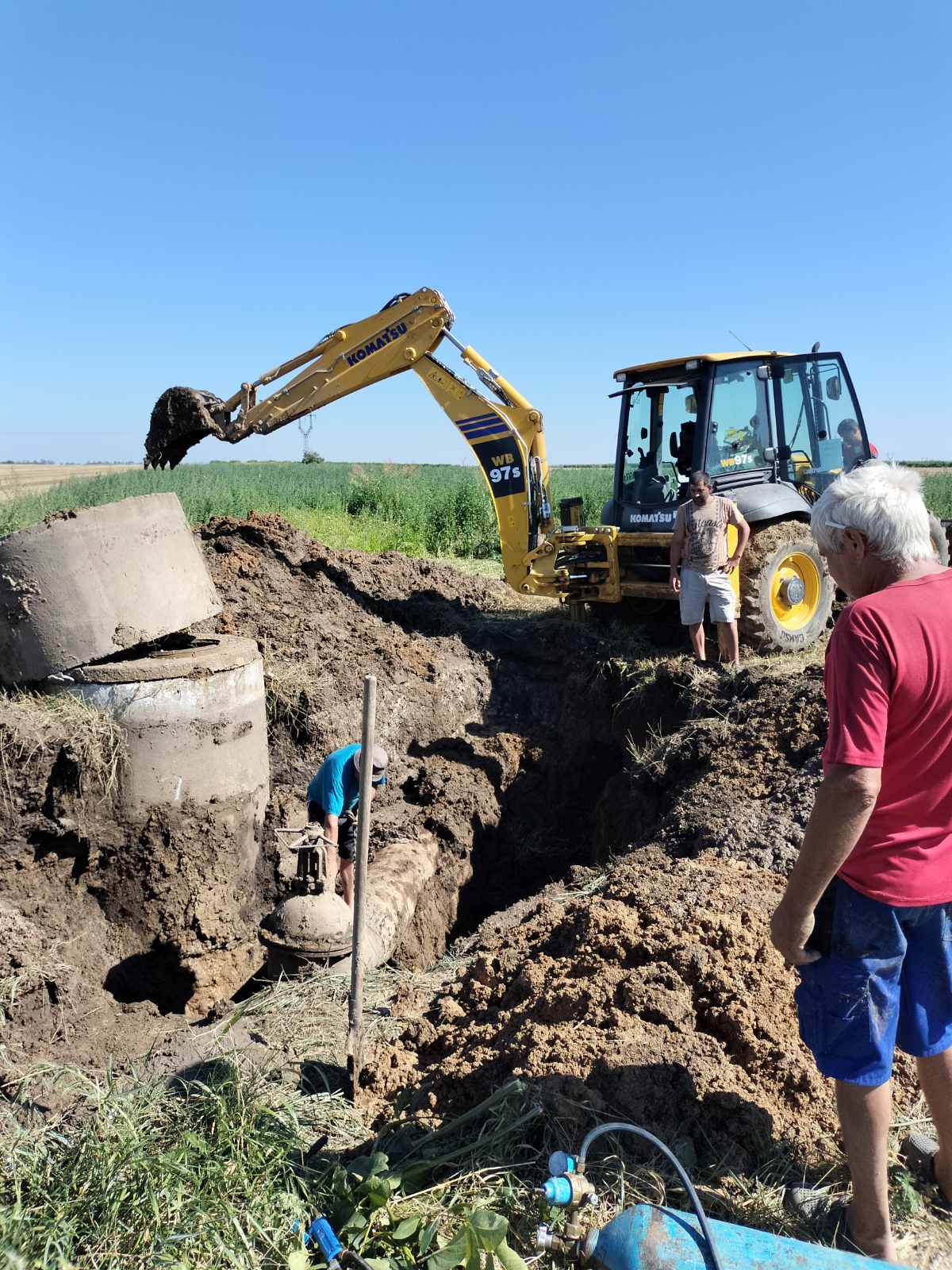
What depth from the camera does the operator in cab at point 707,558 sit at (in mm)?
7250

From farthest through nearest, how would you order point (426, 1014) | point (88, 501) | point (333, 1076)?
point (88, 501) → point (426, 1014) → point (333, 1076)

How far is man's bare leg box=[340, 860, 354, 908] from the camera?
5.86m

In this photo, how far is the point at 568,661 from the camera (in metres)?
8.84

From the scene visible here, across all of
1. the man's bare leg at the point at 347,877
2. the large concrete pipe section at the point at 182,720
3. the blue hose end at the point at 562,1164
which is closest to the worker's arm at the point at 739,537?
the man's bare leg at the point at 347,877

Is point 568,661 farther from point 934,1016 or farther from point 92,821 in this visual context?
point 934,1016

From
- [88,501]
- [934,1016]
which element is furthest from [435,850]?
[88,501]

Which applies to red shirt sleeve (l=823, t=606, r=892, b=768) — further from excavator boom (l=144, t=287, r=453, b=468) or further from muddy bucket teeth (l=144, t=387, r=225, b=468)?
muddy bucket teeth (l=144, t=387, r=225, b=468)

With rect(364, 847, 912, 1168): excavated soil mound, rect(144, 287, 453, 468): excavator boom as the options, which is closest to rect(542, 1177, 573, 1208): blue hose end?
rect(364, 847, 912, 1168): excavated soil mound

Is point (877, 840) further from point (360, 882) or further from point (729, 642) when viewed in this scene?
point (729, 642)

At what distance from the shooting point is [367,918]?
5484 millimetres

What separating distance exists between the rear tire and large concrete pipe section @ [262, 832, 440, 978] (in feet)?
11.3

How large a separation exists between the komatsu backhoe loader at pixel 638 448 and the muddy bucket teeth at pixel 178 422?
14 mm

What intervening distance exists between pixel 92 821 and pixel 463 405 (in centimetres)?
545

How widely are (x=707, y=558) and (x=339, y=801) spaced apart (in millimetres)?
3456
